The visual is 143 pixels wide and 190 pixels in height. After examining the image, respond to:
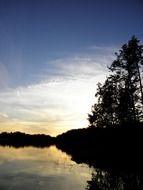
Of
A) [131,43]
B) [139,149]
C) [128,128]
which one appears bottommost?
[139,149]

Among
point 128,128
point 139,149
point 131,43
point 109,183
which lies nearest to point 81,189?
point 109,183

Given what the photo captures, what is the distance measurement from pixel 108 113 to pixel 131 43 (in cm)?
1709

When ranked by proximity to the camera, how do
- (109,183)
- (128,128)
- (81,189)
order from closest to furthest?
(81,189), (109,183), (128,128)

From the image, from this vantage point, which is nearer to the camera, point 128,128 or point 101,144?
point 128,128

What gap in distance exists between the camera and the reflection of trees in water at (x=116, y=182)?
1555 centimetres

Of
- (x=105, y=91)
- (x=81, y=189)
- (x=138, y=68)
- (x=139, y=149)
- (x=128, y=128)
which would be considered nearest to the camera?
(x=81, y=189)

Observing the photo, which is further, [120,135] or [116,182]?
[120,135]

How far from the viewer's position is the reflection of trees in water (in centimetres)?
1555

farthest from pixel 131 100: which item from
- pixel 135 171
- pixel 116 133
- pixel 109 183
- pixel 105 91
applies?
pixel 109 183

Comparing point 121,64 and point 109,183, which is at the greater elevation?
point 121,64

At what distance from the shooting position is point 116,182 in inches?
677

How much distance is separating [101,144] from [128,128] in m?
7.68

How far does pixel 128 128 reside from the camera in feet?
115

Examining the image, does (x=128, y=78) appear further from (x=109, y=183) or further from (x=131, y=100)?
(x=109, y=183)
